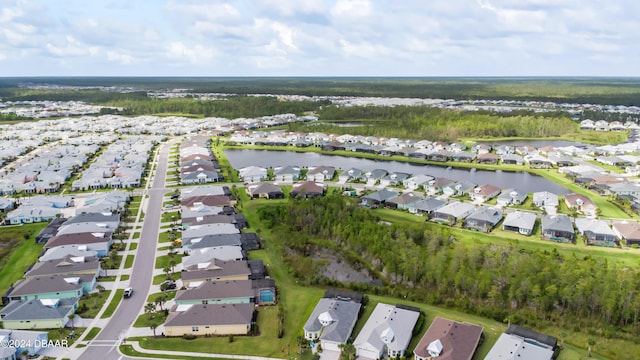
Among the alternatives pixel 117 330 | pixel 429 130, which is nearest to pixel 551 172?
pixel 429 130

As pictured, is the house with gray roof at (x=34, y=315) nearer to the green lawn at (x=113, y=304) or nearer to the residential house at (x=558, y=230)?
the green lawn at (x=113, y=304)

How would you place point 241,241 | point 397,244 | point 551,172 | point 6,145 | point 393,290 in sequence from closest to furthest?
point 393,290
point 397,244
point 241,241
point 551,172
point 6,145

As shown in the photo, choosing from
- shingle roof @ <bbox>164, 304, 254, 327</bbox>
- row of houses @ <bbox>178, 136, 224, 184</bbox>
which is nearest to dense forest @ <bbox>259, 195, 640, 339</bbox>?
shingle roof @ <bbox>164, 304, 254, 327</bbox>

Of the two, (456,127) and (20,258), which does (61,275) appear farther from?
(456,127)

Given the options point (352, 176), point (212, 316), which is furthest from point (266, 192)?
point (212, 316)

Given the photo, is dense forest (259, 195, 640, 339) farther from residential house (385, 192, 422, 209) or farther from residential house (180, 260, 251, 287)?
residential house (385, 192, 422, 209)

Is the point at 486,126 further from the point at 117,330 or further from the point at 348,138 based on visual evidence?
the point at 117,330

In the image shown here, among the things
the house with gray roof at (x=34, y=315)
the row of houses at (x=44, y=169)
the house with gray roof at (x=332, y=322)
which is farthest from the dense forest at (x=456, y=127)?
the house with gray roof at (x=34, y=315)

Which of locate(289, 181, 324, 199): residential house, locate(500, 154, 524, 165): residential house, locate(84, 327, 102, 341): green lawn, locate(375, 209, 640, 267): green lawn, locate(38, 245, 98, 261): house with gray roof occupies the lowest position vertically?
locate(84, 327, 102, 341): green lawn
